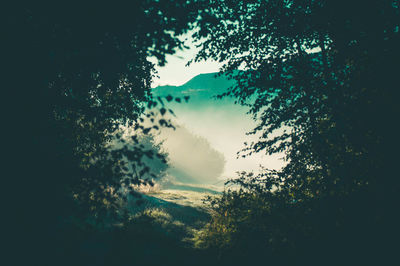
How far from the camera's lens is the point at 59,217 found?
3154mm

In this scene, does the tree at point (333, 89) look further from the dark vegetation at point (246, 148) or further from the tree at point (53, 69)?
the tree at point (53, 69)

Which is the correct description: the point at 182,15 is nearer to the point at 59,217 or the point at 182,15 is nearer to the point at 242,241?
the point at 59,217

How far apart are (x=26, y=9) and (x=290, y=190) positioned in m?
7.09

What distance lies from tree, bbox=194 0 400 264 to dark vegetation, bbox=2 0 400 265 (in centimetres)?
3

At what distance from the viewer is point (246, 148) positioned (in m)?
7.20

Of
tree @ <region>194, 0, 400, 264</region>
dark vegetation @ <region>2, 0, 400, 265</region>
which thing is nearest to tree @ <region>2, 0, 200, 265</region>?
dark vegetation @ <region>2, 0, 400, 265</region>

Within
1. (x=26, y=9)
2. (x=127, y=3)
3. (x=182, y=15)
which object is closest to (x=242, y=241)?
(x=182, y=15)

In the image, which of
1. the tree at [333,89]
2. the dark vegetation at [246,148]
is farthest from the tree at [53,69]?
the tree at [333,89]

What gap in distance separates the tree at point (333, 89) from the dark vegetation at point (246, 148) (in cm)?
3

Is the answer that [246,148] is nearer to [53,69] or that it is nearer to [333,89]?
[333,89]

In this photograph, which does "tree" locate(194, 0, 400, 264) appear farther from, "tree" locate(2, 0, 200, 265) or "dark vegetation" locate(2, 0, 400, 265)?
"tree" locate(2, 0, 200, 265)

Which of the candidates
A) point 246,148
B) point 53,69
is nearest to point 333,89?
point 246,148

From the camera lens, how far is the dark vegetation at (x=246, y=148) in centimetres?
292

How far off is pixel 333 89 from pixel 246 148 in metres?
3.16
